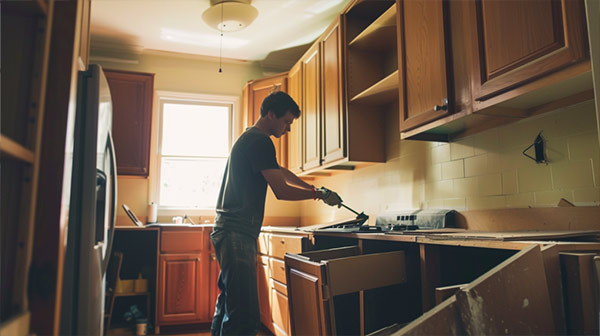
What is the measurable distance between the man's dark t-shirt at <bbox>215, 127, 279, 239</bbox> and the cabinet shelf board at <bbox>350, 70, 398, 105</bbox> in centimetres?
90

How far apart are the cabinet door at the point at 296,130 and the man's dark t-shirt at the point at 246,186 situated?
1.72 metres

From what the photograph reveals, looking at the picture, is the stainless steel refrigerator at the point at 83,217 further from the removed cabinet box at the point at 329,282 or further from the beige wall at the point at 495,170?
the beige wall at the point at 495,170

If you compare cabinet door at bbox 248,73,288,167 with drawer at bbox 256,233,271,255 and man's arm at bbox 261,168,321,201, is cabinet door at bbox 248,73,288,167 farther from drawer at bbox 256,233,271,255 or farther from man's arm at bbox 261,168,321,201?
man's arm at bbox 261,168,321,201

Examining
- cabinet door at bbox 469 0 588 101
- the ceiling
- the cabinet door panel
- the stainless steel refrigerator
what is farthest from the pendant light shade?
the cabinet door panel

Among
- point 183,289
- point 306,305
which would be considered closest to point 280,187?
point 306,305

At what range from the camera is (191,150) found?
467cm

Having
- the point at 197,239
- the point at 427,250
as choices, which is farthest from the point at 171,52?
the point at 427,250

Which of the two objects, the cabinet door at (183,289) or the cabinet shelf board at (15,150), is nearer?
the cabinet shelf board at (15,150)

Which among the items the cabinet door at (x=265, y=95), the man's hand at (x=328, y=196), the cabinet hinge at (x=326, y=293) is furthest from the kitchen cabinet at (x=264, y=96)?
the cabinet hinge at (x=326, y=293)

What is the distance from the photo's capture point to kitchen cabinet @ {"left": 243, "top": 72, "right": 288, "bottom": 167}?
438cm

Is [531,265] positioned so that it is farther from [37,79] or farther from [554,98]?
[37,79]

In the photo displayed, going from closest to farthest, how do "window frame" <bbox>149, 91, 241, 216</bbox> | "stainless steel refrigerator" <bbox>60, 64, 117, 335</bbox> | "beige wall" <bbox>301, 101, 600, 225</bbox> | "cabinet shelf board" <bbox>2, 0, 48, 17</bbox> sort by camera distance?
"cabinet shelf board" <bbox>2, 0, 48, 17</bbox> < "stainless steel refrigerator" <bbox>60, 64, 117, 335</bbox> < "beige wall" <bbox>301, 101, 600, 225</bbox> < "window frame" <bbox>149, 91, 241, 216</bbox>

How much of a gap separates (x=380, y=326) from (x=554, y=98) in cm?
125

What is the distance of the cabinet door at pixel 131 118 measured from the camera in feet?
13.4
